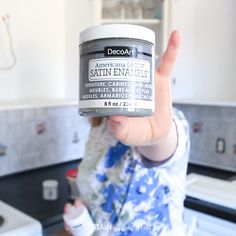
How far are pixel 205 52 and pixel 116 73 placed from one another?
1.56m

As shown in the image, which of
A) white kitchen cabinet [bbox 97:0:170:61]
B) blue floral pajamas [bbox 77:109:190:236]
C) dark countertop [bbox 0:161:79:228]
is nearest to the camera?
blue floral pajamas [bbox 77:109:190:236]

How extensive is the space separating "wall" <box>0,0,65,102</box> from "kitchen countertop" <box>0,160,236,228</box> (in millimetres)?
395

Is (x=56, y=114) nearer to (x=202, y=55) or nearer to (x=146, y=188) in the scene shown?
(x=202, y=55)

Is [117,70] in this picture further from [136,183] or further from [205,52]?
[205,52]

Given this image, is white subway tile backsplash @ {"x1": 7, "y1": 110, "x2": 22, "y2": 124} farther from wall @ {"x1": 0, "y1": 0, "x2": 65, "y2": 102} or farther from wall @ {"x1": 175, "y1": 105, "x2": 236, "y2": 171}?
wall @ {"x1": 175, "y1": 105, "x2": 236, "y2": 171}

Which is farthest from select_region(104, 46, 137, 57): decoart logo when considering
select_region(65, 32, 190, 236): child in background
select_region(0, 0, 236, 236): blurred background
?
select_region(0, 0, 236, 236): blurred background

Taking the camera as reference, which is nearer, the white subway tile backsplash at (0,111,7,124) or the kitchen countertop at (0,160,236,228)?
the kitchen countertop at (0,160,236,228)

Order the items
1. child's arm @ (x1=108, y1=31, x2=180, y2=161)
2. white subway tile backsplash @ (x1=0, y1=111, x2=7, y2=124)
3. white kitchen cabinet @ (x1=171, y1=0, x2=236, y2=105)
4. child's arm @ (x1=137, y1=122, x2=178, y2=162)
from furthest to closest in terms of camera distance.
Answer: white kitchen cabinet @ (x1=171, y1=0, x2=236, y2=105) < white subway tile backsplash @ (x1=0, y1=111, x2=7, y2=124) < child's arm @ (x1=137, y1=122, x2=178, y2=162) < child's arm @ (x1=108, y1=31, x2=180, y2=161)

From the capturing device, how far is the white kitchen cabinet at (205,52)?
182 cm

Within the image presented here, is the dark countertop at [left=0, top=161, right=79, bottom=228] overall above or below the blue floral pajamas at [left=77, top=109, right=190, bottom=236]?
below

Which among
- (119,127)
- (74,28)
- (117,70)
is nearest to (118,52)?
(117,70)

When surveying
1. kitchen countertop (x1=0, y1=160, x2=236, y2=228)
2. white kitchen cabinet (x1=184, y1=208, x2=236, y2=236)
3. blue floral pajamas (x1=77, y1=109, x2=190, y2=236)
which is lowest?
white kitchen cabinet (x1=184, y1=208, x2=236, y2=236)

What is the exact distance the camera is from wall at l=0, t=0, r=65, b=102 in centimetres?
164

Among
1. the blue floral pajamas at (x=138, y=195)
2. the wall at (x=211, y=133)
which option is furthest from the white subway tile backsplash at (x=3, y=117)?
the wall at (x=211, y=133)
